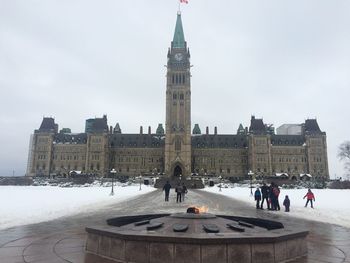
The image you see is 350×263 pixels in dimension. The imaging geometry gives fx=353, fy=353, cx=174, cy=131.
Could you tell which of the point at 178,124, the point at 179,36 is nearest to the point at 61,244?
the point at 178,124

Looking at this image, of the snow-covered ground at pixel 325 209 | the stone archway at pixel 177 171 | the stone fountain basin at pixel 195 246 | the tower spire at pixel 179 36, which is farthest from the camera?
the tower spire at pixel 179 36

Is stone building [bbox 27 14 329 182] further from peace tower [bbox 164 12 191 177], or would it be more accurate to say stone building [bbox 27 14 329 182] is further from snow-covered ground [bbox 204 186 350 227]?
snow-covered ground [bbox 204 186 350 227]

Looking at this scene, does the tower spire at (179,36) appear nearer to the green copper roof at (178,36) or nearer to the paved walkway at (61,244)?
the green copper roof at (178,36)

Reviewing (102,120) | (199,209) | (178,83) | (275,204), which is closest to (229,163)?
(178,83)

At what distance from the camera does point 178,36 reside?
123 metres

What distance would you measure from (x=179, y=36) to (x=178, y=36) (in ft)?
1.21

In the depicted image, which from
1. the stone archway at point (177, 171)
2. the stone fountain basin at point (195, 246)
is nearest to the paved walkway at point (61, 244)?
the stone fountain basin at point (195, 246)

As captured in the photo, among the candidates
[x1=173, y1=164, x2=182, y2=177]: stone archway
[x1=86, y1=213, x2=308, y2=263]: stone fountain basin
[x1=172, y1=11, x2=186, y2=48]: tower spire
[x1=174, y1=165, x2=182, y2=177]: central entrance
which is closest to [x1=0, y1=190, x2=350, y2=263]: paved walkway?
[x1=86, y1=213, x2=308, y2=263]: stone fountain basin

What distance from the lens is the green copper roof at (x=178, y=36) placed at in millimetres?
120562

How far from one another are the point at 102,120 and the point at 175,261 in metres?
128

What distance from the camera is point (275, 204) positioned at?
22375 millimetres

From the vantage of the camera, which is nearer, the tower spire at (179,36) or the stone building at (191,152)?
the tower spire at (179,36)

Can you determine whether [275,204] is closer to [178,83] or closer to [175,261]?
[175,261]

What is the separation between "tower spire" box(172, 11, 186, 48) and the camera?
121m
